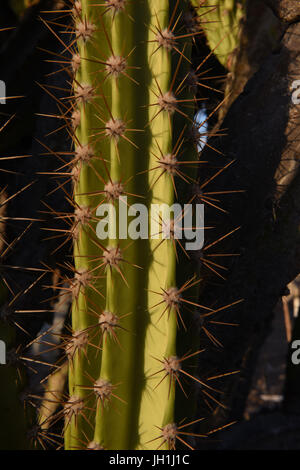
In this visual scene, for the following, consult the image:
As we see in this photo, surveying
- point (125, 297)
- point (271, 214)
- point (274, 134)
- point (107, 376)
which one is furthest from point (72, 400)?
point (274, 134)

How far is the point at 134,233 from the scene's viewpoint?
1.13 meters

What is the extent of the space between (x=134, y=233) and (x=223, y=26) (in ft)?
4.21

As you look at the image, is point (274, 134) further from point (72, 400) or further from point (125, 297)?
point (72, 400)

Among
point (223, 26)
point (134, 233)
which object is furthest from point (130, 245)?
point (223, 26)

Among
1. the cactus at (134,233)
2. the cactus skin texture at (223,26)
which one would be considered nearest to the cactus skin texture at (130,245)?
the cactus at (134,233)

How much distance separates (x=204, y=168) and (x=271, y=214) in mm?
231

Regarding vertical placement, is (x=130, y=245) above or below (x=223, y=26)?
below

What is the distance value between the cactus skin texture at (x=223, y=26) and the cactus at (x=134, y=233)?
2.88 feet

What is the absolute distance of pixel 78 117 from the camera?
3.92 ft

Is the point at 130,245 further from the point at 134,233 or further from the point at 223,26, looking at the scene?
the point at 223,26

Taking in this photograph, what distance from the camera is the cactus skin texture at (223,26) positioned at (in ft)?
6.68

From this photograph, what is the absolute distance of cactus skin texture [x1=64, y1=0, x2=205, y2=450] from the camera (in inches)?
43.6

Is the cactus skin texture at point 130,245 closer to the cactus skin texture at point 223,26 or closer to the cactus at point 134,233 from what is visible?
the cactus at point 134,233

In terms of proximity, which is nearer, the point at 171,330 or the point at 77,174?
the point at 171,330
